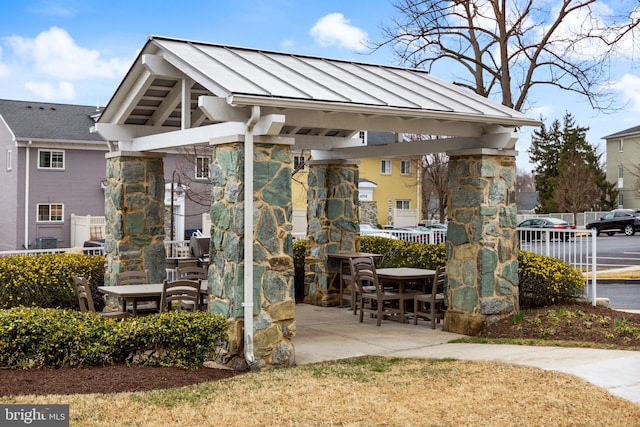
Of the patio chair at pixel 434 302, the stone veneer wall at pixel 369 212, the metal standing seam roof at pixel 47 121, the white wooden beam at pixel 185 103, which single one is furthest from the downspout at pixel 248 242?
the stone veneer wall at pixel 369 212

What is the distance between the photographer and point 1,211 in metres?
35.6

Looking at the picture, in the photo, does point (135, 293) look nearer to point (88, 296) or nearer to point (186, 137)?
point (88, 296)

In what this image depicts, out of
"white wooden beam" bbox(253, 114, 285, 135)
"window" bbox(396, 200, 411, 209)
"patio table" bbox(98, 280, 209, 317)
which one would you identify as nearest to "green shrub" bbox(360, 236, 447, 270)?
"patio table" bbox(98, 280, 209, 317)

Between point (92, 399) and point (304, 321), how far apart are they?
19.4 ft

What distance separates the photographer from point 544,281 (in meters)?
11.7

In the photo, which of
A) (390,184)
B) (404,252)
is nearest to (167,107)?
(404,252)

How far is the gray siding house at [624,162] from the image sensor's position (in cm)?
5206

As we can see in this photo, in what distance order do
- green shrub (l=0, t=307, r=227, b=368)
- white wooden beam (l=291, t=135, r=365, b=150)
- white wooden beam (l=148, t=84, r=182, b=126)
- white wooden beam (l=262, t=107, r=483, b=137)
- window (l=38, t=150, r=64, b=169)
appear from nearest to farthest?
1. green shrub (l=0, t=307, r=227, b=368)
2. white wooden beam (l=262, t=107, r=483, b=137)
3. white wooden beam (l=148, t=84, r=182, b=126)
4. white wooden beam (l=291, t=135, r=365, b=150)
5. window (l=38, t=150, r=64, b=169)

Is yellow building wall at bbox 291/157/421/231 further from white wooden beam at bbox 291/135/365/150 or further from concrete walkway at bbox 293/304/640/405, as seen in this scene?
concrete walkway at bbox 293/304/640/405

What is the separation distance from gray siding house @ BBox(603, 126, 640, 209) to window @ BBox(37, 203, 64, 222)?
37948mm

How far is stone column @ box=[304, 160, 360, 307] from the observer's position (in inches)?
556

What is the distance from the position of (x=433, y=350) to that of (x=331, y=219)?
5001 millimetres

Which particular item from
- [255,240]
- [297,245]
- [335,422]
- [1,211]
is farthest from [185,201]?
[335,422]

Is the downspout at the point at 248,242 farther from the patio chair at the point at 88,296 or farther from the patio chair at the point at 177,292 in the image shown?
the patio chair at the point at 88,296
